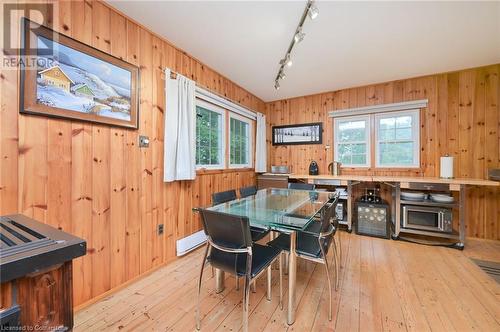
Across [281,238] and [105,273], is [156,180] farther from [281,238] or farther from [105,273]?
[281,238]

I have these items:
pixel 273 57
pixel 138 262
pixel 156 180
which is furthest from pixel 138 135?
pixel 273 57

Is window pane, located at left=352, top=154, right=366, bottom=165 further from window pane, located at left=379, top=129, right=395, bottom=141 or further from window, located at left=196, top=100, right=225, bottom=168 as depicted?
window, located at left=196, top=100, right=225, bottom=168

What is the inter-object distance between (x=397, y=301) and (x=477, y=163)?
280cm

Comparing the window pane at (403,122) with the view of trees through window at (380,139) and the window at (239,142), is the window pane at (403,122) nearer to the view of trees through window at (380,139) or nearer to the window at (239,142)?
the view of trees through window at (380,139)

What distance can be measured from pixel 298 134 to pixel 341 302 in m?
3.30

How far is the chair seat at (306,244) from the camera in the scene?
171 centimetres

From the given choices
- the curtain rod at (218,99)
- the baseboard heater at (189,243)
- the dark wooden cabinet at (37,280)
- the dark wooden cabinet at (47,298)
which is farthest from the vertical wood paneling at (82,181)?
the dark wooden cabinet at (47,298)

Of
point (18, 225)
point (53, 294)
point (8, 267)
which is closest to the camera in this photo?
point (8, 267)

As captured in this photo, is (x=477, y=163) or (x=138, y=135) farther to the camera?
(x=477, y=163)

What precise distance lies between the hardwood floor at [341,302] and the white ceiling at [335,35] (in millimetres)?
2579

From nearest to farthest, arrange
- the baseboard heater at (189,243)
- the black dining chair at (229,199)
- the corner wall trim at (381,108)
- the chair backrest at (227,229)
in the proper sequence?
the chair backrest at (227,229)
the black dining chair at (229,199)
the baseboard heater at (189,243)
the corner wall trim at (381,108)

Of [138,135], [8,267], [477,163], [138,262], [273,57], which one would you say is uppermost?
[273,57]

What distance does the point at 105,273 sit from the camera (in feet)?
6.08

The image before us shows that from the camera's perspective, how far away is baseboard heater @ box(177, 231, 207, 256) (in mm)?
2570
